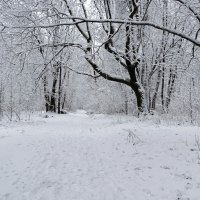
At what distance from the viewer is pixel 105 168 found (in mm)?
6441

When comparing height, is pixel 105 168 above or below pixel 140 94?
below

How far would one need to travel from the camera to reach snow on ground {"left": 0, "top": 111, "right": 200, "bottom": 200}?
4.78 meters

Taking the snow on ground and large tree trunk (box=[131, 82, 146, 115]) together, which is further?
large tree trunk (box=[131, 82, 146, 115])

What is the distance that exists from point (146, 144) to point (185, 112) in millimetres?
9340

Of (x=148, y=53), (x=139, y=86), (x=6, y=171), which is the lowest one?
(x=6, y=171)

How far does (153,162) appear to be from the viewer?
256 inches

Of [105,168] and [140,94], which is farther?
[140,94]

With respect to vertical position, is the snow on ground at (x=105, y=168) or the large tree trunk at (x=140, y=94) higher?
the large tree trunk at (x=140, y=94)

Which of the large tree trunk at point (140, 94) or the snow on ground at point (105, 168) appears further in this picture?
the large tree trunk at point (140, 94)

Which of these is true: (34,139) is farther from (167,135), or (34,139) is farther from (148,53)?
(148,53)

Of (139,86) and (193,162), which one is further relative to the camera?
(139,86)

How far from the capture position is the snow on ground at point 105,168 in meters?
4.78

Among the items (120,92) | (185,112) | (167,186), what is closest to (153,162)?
(167,186)

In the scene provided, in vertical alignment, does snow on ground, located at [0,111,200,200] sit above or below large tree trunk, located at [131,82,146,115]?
below
